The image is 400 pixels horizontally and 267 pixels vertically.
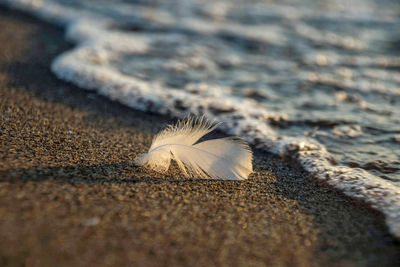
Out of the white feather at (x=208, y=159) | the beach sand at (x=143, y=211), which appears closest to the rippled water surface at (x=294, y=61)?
the beach sand at (x=143, y=211)

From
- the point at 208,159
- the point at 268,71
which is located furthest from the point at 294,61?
the point at 208,159

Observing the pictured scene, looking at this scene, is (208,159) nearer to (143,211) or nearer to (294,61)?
(143,211)

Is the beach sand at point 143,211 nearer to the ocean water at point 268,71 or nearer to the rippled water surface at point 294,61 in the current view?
the ocean water at point 268,71

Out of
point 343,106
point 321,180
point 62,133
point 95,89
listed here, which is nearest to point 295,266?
point 321,180

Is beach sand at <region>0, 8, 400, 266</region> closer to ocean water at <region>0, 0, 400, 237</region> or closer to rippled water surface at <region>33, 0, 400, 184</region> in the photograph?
ocean water at <region>0, 0, 400, 237</region>

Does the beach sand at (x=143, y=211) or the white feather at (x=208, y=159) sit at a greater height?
the white feather at (x=208, y=159)
